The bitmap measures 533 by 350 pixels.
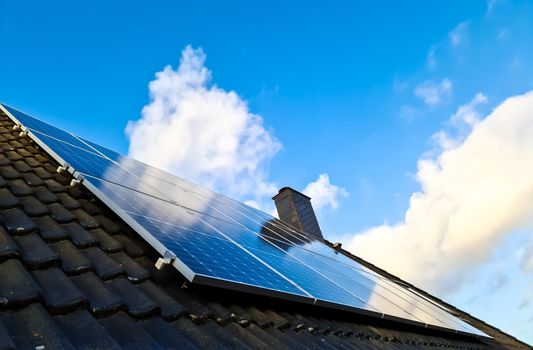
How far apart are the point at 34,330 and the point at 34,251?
3.04 feet

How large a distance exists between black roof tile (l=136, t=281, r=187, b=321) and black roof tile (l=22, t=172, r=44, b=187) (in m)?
1.97

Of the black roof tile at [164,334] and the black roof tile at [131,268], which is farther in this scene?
the black roof tile at [131,268]

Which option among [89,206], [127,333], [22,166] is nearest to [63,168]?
[22,166]

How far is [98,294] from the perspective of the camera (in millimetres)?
2621

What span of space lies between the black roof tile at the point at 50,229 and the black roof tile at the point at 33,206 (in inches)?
3.2

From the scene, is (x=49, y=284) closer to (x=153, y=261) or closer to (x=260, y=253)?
(x=153, y=261)

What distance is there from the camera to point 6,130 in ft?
19.2

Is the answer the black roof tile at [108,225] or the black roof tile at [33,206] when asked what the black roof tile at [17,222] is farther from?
the black roof tile at [108,225]

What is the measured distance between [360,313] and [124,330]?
330 centimetres

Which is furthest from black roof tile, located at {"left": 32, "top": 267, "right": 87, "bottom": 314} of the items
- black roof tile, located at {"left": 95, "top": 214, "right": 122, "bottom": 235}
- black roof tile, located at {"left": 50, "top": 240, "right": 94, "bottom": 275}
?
black roof tile, located at {"left": 95, "top": 214, "right": 122, "bottom": 235}

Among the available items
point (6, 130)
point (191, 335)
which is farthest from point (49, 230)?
point (6, 130)

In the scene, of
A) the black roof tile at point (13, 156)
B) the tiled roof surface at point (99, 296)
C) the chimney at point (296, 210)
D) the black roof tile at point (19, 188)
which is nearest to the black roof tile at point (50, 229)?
the tiled roof surface at point (99, 296)

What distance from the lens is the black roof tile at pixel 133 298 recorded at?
264 centimetres

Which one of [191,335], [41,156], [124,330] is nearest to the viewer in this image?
[124,330]
